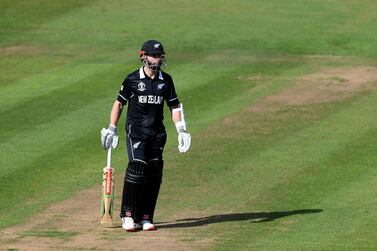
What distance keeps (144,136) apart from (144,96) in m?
0.51

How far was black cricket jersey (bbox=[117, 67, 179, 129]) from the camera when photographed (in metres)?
15.0

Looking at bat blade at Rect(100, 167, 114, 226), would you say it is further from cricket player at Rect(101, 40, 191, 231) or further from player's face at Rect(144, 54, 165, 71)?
player's face at Rect(144, 54, 165, 71)

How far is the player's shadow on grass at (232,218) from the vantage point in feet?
49.3

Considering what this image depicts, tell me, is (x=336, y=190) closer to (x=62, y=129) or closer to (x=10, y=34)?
(x=62, y=129)

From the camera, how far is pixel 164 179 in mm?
17453

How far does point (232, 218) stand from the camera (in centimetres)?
1527

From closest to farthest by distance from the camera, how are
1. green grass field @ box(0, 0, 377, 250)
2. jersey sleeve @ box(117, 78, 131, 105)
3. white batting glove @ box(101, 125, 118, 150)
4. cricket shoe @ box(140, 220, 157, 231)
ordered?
cricket shoe @ box(140, 220, 157, 231)
white batting glove @ box(101, 125, 118, 150)
jersey sleeve @ box(117, 78, 131, 105)
green grass field @ box(0, 0, 377, 250)

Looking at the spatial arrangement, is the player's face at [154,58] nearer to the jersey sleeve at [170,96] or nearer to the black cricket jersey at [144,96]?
the black cricket jersey at [144,96]

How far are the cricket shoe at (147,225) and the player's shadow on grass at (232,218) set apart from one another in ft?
0.65

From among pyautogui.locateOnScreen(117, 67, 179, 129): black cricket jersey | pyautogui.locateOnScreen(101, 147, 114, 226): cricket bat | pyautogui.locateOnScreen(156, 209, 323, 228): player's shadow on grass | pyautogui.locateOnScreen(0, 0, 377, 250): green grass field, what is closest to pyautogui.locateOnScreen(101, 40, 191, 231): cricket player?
pyautogui.locateOnScreen(117, 67, 179, 129): black cricket jersey

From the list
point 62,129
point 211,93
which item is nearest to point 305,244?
point 62,129

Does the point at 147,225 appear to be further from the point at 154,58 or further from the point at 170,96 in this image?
the point at 154,58

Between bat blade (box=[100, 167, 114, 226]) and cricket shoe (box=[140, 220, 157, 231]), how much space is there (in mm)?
443

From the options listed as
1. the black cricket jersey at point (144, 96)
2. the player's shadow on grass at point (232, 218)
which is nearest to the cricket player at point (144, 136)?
the black cricket jersey at point (144, 96)
